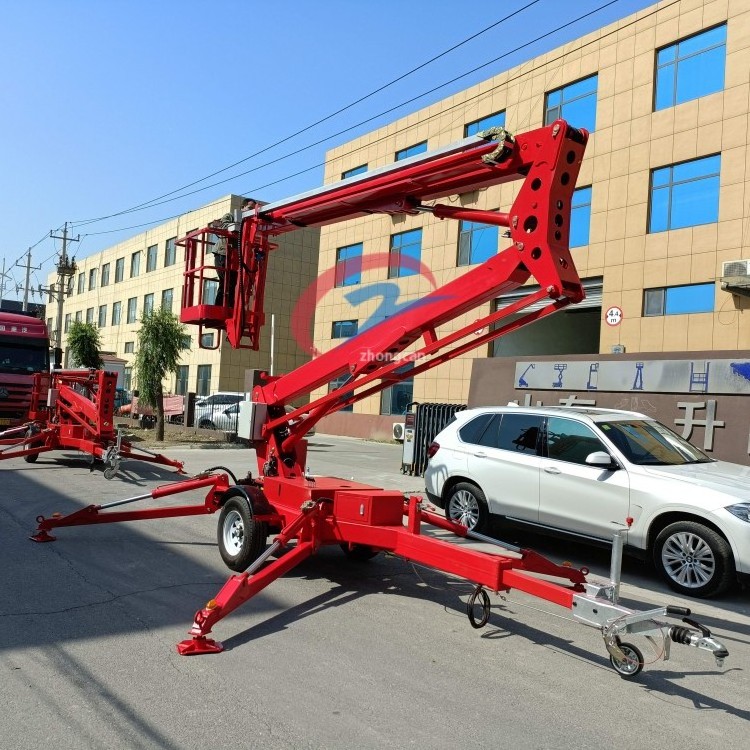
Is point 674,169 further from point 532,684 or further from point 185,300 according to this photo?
point 532,684

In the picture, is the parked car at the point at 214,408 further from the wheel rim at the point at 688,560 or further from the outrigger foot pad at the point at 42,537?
the wheel rim at the point at 688,560

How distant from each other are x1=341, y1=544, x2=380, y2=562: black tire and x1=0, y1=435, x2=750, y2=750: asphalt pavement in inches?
3.9

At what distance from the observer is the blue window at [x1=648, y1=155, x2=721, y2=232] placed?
20811 millimetres

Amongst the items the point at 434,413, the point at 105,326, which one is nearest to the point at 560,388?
the point at 434,413

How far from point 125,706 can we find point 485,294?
399cm

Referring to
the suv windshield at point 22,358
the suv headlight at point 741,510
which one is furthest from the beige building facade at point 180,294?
the suv headlight at point 741,510

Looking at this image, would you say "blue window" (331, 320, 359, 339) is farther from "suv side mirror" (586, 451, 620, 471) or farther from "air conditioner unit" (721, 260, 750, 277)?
"suv side mirror" (586, 451, 620, 471)

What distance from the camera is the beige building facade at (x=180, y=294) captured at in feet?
147

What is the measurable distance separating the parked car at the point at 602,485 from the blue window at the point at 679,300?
13803 mm

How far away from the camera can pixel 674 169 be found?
2194 centimetres

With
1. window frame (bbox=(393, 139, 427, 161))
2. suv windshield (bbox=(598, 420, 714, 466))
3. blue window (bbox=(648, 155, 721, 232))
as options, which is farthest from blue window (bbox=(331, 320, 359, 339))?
suv windshield (bbox=(598, 420, 714, 466))

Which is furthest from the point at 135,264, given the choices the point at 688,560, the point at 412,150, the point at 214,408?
the point at 688,560

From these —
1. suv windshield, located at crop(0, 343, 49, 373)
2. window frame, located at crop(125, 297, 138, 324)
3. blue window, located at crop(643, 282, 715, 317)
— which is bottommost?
suv windshield, located at crop(0, 343, 49, 373)

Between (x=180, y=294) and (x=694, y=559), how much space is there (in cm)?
3457
